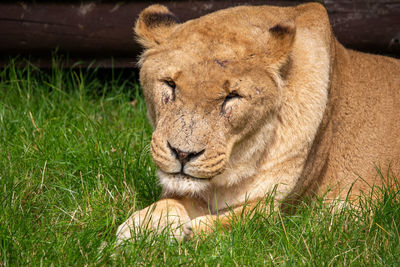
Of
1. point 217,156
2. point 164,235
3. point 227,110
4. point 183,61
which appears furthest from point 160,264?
point 183,61

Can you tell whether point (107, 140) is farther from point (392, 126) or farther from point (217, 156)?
point (392, 126)

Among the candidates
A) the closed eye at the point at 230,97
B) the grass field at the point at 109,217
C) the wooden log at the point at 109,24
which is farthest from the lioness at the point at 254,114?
the wooden log at the point at 109,24

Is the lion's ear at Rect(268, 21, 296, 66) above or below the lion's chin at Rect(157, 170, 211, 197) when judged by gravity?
above

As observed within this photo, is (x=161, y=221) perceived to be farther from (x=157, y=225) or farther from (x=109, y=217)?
(x=109, y=217)

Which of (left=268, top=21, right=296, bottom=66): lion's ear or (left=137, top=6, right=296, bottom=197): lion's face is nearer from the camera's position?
(left=137, top=6, right=296, bottom=197): lion's face

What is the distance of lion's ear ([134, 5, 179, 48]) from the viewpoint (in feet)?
11.7

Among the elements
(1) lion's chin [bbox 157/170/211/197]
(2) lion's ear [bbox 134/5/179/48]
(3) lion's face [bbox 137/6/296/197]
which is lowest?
(1) lion's chin [bbox 157/170/211/197]

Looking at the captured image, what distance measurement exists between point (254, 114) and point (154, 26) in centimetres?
84

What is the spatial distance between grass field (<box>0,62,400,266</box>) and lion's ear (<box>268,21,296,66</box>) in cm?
83

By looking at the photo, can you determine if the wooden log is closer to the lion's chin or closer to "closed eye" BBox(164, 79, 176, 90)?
"closed eye" BBox(164, 79, 176, 90)

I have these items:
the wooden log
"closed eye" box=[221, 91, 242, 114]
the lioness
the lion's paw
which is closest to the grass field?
the lion's paw

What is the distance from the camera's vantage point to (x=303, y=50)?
3.55 meters

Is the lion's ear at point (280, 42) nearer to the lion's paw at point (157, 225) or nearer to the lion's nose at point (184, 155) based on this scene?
the lion's nose at point (184, 155)

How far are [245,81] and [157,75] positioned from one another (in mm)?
477
